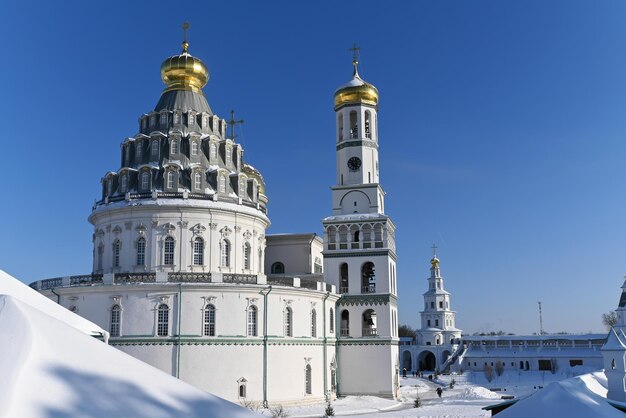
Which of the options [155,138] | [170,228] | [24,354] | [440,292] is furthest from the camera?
[440,292]

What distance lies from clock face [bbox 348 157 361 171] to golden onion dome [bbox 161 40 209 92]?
1208 centimetres

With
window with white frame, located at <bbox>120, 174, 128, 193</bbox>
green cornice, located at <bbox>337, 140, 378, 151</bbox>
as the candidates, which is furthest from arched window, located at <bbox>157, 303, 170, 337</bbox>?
green cornice, located at <bbox>337, 140, 378, 151</bbox>

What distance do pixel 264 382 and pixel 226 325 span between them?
3901 millimetres

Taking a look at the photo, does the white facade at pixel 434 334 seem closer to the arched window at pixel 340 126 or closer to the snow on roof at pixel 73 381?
the arched window at pixel 340 126

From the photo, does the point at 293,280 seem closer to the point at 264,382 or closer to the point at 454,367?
the point at 264,382

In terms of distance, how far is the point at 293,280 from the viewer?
3778 cm

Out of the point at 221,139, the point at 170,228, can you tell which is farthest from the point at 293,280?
the point at 221,139

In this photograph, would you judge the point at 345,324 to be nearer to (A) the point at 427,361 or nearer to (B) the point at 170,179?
(B) the point at 170,179

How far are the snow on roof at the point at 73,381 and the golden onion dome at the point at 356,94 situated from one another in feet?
134

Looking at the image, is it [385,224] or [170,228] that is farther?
[385,224]

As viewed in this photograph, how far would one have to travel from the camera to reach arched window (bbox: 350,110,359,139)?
45.7 metres

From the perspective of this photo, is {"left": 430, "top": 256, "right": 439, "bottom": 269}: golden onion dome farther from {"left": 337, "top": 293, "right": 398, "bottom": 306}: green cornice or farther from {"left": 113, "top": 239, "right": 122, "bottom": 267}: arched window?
{"left": 113, "top": 239, "right": 122, "bottom": 267}: arched window

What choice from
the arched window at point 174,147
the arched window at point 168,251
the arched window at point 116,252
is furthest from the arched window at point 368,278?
the arched window at point 116,252

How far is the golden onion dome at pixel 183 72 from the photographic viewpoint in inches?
1660
